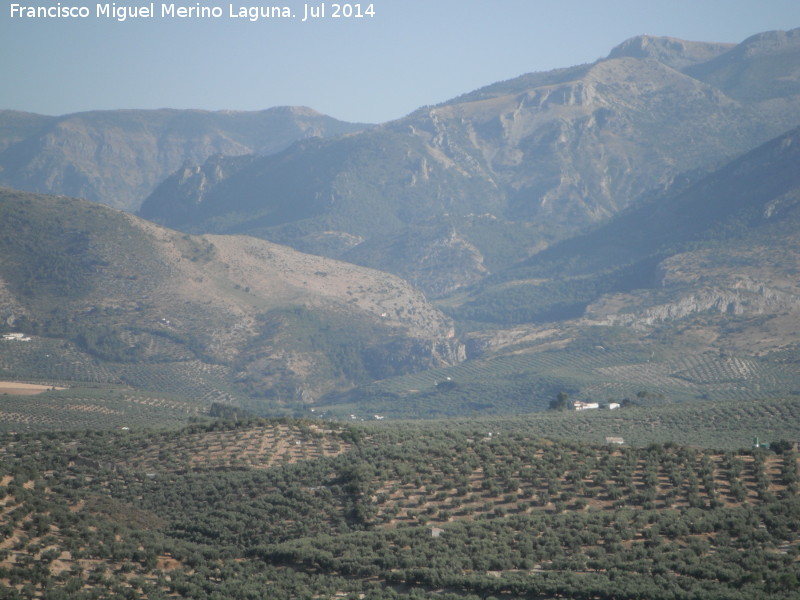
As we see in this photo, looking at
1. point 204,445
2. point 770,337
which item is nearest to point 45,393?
point 204,445

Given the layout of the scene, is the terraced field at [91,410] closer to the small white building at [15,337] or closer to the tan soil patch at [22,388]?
the tan soil patch at [22,388]

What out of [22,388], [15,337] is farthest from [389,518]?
[15,337]

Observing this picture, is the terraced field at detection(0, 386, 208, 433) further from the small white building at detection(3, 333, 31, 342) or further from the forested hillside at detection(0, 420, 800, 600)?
the small white building at detection(3, 333, 31, 342)

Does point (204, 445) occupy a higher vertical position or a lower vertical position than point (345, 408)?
higher

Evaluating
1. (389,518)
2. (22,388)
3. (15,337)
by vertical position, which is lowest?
(389,518)

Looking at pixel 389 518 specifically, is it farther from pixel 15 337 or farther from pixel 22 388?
pixel 15 337

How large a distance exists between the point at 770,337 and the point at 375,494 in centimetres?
14142

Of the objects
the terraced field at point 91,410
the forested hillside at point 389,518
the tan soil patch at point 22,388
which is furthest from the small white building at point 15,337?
the forested hillside at point 389,518

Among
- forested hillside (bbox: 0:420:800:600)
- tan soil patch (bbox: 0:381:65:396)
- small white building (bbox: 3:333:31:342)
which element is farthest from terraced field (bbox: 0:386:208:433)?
small white building (bbox: 3:333:31:342)

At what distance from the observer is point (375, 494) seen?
2468 inches

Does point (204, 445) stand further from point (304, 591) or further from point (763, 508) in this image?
point (763, 508)

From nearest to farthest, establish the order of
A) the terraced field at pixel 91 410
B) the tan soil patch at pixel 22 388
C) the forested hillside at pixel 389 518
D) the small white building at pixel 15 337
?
1. the forested hillside at pixel 389 518
2. the terraced field at pixel 91 410
3. the tan soil patch at pixel 22 388
4. the small white building at pixel 15 337

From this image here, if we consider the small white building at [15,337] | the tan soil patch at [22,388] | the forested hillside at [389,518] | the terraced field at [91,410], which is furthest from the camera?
the small white building at [15,337]

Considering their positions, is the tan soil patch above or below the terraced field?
above
